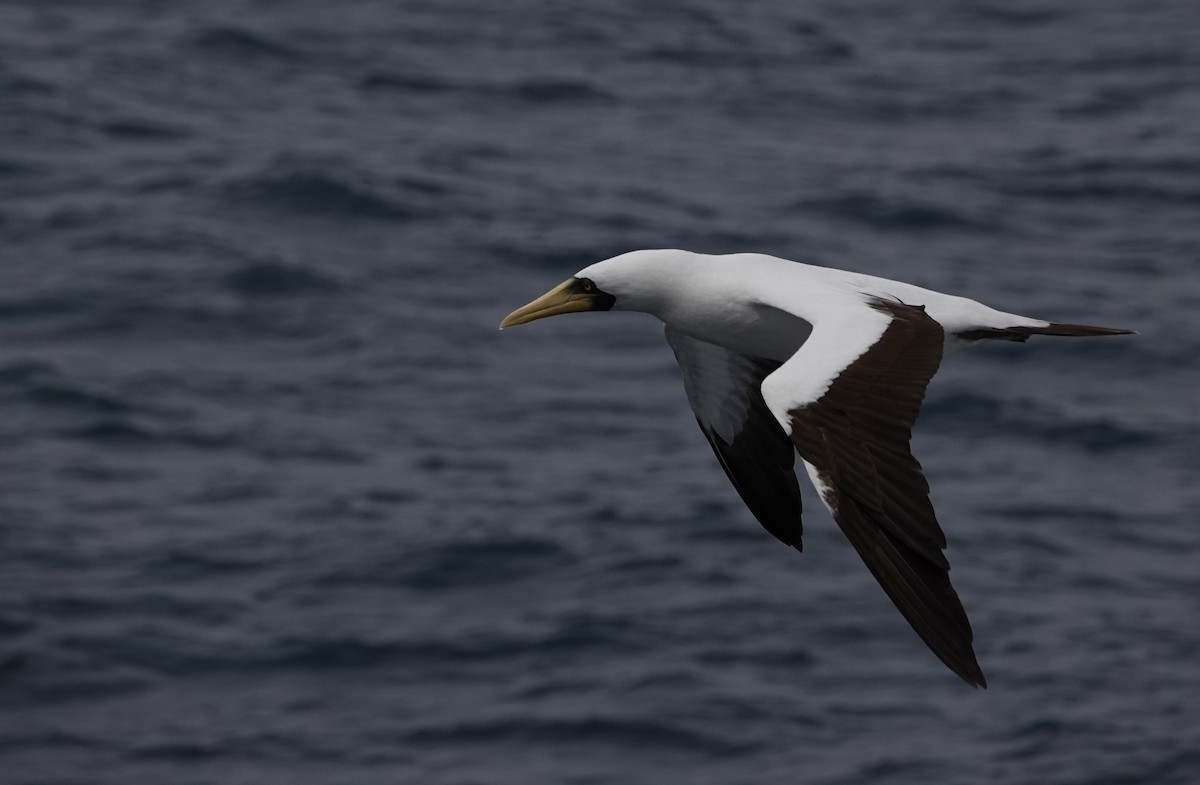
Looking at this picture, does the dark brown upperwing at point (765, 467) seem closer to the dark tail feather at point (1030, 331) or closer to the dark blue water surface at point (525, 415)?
the dark tail feather at point (1030, 331)

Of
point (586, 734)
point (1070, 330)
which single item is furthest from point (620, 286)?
point (586, 734)

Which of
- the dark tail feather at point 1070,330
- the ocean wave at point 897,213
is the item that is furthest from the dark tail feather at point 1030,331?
the ocean wave at point 897,213

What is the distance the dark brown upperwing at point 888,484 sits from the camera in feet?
23.9

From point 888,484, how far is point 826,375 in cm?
53

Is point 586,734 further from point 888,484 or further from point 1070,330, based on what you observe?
point 888,484

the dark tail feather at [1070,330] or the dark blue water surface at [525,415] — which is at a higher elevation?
the dark tail feather at [1070,330]

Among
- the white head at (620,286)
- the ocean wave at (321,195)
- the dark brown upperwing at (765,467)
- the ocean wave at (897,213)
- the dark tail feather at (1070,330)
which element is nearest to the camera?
the dark tail feather at (1070,330)

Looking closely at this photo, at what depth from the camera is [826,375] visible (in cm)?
789

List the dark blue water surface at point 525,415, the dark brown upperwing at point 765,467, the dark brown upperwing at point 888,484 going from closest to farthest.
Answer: the dark brown upperwing at point 888,484, the dark brown upperwing at point 765,467, the dark blue water surface at point 525,415

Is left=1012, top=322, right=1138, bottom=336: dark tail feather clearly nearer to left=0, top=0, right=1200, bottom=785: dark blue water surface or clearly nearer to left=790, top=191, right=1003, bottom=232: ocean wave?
left=0, top=0, right=1200, bottom=785: dark blue water surface

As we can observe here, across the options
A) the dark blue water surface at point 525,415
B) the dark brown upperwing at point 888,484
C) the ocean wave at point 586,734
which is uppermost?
the dark brown upperwing at point 888,484

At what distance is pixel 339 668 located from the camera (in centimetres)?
1488

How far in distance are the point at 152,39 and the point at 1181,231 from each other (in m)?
12.1

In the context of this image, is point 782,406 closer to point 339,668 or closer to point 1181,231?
point 339,668
